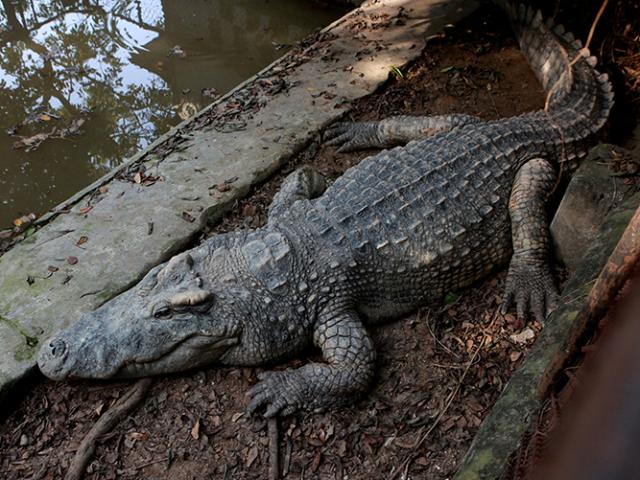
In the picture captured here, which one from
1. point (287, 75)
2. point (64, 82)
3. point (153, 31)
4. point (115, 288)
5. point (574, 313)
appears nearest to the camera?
point (574, 313)

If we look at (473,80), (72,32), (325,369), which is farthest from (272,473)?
(72,32)

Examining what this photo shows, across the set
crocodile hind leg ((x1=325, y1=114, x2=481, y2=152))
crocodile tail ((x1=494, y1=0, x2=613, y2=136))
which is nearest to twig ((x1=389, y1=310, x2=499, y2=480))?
crocodile tail ((x1=494, y1=0, x2=613, y2=136))

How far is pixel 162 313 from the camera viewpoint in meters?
3.33

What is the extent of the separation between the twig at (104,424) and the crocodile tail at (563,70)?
11.7ft

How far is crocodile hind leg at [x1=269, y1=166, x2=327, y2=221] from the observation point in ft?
14.2

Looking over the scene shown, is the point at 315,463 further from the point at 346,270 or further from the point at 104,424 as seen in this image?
the point at 104,424

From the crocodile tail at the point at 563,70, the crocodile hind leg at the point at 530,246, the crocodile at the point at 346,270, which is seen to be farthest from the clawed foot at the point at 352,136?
the crocodile hind leg at the point at 530,246

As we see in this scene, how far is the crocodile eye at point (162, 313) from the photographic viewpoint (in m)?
3.32

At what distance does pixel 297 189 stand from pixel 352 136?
49.6 inches

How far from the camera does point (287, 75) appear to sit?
6.53 metres

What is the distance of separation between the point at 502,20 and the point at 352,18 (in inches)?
76.1

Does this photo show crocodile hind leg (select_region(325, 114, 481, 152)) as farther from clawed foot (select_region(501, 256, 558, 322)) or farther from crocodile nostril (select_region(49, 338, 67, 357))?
crocodile nostril (select_region(49, 338, 67, 357))

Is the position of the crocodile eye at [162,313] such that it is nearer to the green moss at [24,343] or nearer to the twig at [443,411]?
the green moss at [24,343]

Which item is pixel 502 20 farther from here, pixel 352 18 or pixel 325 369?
pixel 325 369
